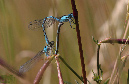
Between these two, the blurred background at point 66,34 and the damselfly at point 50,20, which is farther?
the blurred background at point 66,34

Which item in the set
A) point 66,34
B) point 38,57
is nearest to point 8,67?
point 38,57

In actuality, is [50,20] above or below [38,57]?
above

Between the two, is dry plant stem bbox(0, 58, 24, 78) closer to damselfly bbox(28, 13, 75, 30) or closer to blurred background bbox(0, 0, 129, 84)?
blurred background bbox(0, 0, 129, 84)

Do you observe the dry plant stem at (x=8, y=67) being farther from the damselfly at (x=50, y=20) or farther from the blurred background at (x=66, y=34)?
the damselfly at (x=50, y=20)

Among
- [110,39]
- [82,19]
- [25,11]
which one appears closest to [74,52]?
[82,19]

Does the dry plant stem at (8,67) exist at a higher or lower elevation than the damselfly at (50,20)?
lower

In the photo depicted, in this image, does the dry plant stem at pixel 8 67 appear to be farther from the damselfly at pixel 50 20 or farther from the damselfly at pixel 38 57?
the damselfly at pixel 50 20

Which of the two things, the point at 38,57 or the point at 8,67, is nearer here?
the point at 8,67

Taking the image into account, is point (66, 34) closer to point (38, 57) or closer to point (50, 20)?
point (38, 57)

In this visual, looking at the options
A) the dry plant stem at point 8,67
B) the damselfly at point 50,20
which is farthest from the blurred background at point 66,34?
the damselfly at point 50,20
